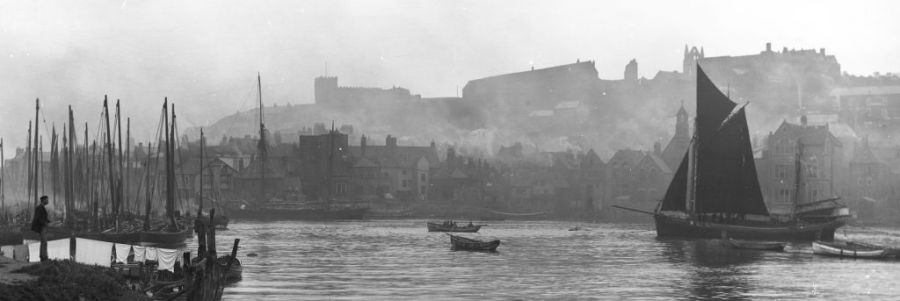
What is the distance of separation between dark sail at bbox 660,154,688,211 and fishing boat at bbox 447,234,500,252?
744 inches

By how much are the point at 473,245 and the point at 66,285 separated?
55.6 metres

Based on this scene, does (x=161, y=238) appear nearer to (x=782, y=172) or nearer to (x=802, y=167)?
(x=802, y=167)

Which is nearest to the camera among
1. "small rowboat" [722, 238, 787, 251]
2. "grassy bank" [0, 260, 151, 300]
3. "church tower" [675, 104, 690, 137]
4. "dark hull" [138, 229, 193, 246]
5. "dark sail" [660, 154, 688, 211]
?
"grassy bank" [0, 260, 151, 300]

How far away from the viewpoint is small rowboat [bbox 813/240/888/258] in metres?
79.5

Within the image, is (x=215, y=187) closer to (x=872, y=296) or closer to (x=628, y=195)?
(x=628, y=195)

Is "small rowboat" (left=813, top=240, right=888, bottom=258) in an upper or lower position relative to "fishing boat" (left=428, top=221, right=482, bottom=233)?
lower

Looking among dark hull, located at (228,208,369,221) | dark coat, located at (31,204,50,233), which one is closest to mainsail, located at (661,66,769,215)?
dark coat, located at (31,204,50,233)

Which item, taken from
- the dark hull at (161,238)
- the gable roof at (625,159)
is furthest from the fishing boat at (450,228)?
the gable roof at (625,159)

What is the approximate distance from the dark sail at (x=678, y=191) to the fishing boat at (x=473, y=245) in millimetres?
18896


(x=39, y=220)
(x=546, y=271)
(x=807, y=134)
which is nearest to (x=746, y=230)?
(x=546, y=271)

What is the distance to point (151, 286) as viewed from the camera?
43938 mm

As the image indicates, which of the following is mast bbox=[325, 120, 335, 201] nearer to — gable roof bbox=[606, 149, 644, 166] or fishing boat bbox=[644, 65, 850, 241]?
gable roof bbox=[606, 149, 644, 166]

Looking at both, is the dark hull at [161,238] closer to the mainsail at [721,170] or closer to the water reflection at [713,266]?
the water reflection at [713,266]

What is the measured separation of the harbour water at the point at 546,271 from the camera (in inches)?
2194
